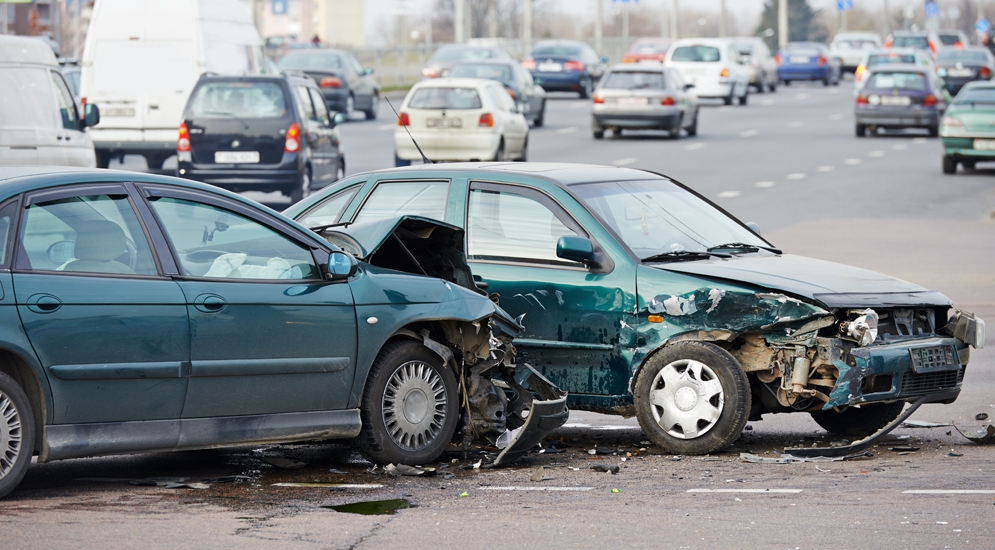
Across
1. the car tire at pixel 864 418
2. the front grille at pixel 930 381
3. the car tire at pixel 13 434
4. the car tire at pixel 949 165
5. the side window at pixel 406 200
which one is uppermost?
the side window at pixel 406 200

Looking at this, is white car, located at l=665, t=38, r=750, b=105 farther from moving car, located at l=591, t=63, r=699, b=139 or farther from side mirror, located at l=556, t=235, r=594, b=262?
side mirror, located at l=556, t=235, r=594, b=262

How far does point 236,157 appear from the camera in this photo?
20.5 m

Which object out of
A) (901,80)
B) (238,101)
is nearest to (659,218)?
(238,101)

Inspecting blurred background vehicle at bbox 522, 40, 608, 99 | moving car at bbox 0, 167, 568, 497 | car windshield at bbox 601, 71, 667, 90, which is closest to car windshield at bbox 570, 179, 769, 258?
moving car at bbox 0, 167, 568, 497

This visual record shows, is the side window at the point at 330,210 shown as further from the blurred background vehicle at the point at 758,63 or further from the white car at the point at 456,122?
the blurred background vehicle at the point at 758,63

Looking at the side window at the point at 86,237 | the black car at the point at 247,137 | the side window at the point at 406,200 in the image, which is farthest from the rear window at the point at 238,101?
the side window at the point at 86,237

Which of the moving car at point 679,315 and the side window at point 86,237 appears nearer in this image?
the side window at point 86,237

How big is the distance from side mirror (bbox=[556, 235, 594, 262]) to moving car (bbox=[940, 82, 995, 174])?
66.0 feet

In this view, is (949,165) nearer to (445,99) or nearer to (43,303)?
(445,99)

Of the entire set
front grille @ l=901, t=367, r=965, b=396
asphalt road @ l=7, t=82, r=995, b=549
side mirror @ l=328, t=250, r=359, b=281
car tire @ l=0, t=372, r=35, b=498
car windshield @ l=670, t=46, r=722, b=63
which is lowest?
asphalt road @ l=7, t=82, r=995, b=549

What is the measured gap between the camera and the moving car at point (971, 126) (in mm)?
26469

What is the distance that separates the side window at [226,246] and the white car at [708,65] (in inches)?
1495

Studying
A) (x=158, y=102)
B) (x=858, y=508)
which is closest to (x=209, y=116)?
(x=158, y=102)

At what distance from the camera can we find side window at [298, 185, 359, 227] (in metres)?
9.00
